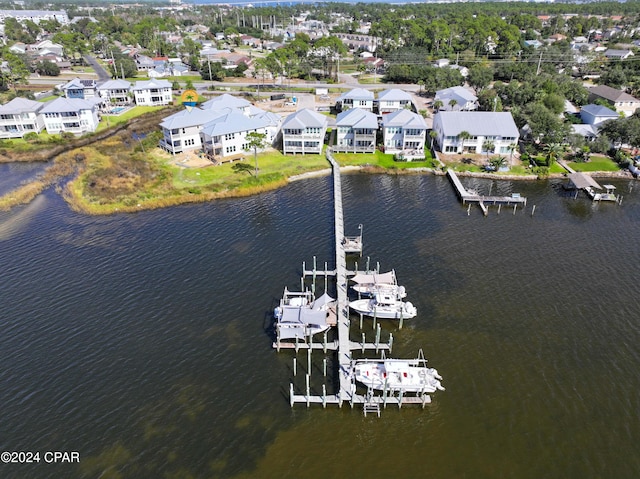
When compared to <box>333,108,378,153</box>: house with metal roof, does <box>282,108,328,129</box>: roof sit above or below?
above

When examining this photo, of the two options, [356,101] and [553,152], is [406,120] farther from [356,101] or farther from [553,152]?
[356,101]

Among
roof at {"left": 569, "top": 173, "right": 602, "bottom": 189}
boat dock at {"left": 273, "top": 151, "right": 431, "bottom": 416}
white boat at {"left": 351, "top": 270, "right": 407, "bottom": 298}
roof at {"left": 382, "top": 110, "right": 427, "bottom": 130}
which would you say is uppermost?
roof at {"left": 382, "top": 110, "right": 427, "bottom": 130}

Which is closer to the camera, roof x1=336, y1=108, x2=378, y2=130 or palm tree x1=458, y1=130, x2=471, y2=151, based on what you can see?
palm tree x1=458, y1=130, x2=471, y2=151

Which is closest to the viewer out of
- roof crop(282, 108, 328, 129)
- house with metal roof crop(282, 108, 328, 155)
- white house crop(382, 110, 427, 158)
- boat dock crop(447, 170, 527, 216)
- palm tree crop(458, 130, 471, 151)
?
boat dock crop(447, 170, 527, 216)

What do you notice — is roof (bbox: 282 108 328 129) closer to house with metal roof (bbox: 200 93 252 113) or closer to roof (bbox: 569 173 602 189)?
house with metal roof (bbox: 200 93 252 113)

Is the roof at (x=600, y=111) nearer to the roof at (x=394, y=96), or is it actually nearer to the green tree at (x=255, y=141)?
the roof at (x=394, y=96)

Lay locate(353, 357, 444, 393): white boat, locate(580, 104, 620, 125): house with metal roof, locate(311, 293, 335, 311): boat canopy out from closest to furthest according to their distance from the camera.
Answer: locate(353, 357, 444, 393): white boat < locate(311, 293, 335, 311): boat canopy < locate(580, 104, 620, 125): house with metal roof

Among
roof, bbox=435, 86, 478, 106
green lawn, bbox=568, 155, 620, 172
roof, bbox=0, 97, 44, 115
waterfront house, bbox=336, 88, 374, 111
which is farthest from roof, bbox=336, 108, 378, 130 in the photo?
roof, bbox=0, 97, 44, 115

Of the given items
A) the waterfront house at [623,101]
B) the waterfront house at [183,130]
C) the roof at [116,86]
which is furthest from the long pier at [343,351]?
the roof at [116,86]
